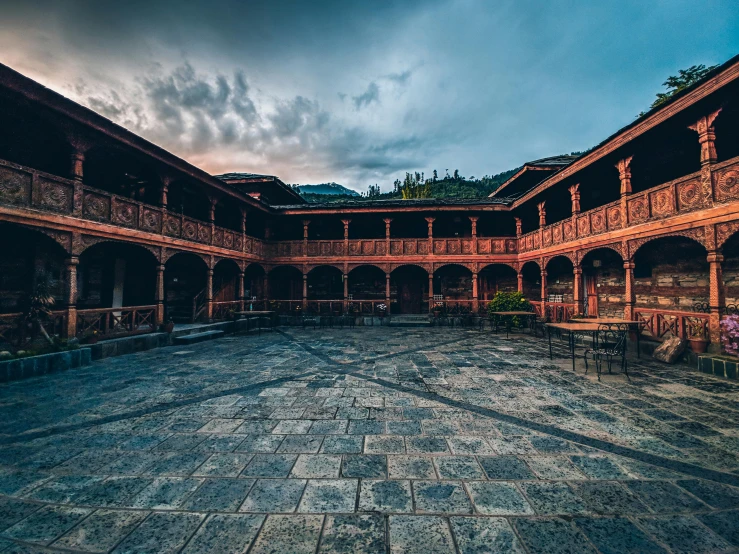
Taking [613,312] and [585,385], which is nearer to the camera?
[585,385]

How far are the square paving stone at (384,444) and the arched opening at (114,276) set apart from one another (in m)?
11.6

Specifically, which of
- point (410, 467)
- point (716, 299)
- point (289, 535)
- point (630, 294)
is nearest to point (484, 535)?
point (410, 467)

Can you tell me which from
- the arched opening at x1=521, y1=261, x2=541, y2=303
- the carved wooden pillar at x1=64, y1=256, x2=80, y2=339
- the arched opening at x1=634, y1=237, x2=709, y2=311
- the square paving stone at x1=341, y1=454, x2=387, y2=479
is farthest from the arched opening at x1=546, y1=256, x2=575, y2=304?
the carved wooden pillar at x1=64, y1=256, x2=80, y2=339

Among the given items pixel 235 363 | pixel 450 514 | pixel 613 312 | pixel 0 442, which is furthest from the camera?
pixel 613 312

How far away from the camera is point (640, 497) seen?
2742 mm

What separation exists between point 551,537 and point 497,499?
0.51 m

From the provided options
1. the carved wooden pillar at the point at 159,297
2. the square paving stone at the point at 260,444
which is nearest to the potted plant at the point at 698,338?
the square paving stone at the point at 260,444

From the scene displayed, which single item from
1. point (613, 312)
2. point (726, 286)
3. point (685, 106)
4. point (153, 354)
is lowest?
point (153, 354)

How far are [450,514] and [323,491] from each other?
4.03 feet

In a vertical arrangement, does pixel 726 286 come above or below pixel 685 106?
below

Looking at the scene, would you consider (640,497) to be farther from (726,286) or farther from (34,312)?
(34,312)

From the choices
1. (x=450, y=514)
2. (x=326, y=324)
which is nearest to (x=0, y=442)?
(x=450, y=514)

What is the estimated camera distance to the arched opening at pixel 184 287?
590 inches

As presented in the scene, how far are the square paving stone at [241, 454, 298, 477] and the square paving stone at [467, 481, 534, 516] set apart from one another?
78.5 inches
